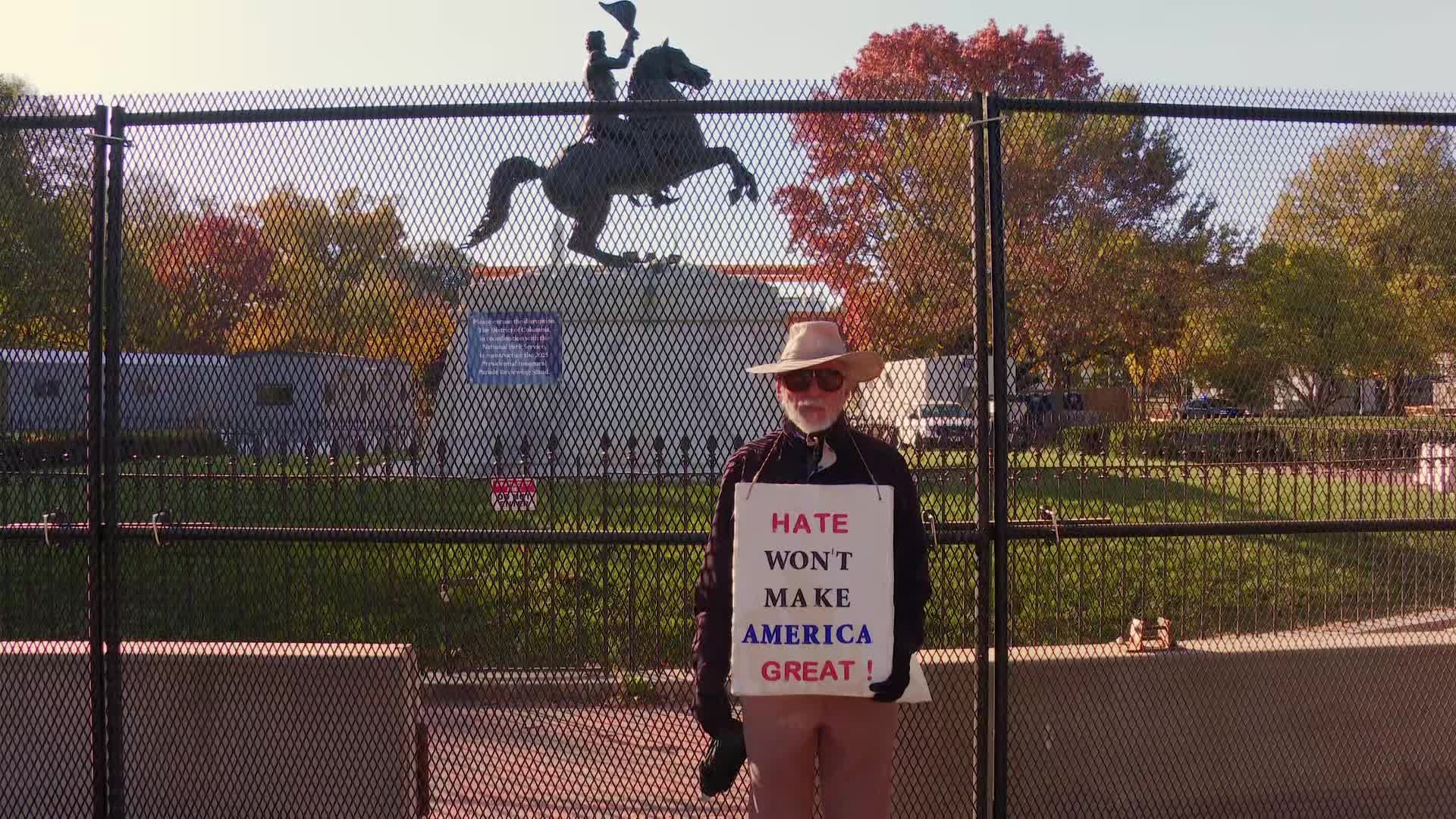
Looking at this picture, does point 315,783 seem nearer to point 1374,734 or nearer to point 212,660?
point 212,660

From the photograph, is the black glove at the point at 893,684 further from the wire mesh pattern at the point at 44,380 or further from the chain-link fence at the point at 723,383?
the wire mesh pattern at the point at 44,380

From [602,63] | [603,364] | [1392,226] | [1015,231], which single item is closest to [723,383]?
[603,364]

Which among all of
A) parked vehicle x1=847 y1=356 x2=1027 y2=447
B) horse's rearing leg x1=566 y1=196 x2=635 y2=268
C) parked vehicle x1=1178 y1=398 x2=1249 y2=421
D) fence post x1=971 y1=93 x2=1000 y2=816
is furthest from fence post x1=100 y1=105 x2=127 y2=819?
parked vehicle x1=1178 y1=398 x2=1249 y2=421

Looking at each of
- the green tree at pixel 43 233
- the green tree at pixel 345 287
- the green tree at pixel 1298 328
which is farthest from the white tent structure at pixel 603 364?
the green tree at pixel 1298 328

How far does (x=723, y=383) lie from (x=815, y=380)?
0.84 metres

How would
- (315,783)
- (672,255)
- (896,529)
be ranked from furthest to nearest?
(315,783) → (672,255) → (896,529)

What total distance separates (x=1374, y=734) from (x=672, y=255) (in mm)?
3570

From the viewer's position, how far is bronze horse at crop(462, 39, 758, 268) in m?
3.90

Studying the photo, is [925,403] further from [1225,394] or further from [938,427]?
[1225,394]

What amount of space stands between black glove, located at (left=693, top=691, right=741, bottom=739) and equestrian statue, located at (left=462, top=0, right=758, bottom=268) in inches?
68.4

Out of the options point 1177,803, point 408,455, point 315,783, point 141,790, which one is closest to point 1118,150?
point 1177,803

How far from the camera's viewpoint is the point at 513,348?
415 centimetres

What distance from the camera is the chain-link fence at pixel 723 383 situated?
3.95m

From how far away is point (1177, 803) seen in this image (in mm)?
4277
